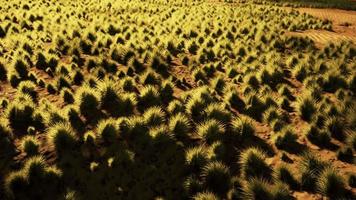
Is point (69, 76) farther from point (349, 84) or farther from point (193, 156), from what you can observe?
point (349, 84)

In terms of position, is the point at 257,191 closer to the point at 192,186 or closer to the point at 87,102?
the point at 192,186

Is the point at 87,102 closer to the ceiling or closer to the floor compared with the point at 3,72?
closer to the ceiling

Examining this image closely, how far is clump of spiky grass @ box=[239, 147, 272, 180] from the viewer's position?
7.04m

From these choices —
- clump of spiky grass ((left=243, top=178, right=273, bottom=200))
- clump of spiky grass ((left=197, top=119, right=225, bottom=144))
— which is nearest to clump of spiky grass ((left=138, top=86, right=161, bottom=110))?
clump of spiky grass ((left=197, top=119, right=225, bottom=144))

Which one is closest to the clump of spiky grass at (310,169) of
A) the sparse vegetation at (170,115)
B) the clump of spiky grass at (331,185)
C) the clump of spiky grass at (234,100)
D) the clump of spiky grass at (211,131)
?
the sparse vegetation at (170,115)

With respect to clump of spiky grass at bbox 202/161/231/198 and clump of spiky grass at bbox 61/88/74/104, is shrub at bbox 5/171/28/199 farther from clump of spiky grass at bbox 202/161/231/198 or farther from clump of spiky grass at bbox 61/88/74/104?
clump of spiky grass at bbox 61/88/74/104

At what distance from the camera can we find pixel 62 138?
7758 mm

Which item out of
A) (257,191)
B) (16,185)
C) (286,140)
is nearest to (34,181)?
(16,185)

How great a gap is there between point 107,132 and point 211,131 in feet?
8.01

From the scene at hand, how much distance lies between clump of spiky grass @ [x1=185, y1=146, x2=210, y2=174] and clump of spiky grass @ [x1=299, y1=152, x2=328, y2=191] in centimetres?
192

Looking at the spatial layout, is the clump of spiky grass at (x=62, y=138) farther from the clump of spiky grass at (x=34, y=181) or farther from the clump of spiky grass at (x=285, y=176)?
the clump of spiky grass at (x=285, y=176)

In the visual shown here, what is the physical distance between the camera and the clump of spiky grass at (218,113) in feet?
29.9

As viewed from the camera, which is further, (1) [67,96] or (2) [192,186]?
(1) [67,96]

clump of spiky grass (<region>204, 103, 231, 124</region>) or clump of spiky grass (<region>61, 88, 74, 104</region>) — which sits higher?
clump of spiky grass (<region>204, 103, 231, 124</region>)
